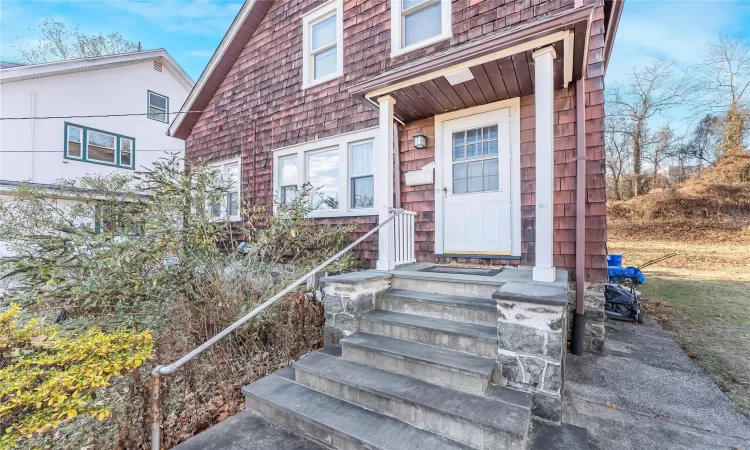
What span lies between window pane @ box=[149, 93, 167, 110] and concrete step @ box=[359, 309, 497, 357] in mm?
13033

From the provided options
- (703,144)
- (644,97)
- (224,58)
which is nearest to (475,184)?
(224,58)

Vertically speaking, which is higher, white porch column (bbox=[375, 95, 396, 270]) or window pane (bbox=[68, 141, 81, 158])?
window pane (bbox=[68, 141, 81, 158])

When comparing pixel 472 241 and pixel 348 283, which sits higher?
pixel 472 241

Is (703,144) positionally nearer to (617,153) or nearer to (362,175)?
(617,153)

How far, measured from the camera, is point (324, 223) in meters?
5.73

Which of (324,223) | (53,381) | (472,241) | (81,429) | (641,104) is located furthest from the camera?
(641,104)

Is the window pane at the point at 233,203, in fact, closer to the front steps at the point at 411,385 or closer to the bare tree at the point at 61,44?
the front steps at the point at 411,385

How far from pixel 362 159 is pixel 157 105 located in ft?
35.2

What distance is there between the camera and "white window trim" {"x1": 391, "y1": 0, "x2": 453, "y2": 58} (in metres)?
4.56

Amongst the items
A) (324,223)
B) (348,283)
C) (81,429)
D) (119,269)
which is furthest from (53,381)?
(324,223)

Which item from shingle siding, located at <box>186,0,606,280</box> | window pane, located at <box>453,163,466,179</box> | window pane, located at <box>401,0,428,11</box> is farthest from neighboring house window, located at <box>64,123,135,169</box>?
window pane, located at <box>453,163,466,179</box>

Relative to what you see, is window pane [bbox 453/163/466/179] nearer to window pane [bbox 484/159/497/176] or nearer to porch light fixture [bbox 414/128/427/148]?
window pane [bbox 484/159/497/176]

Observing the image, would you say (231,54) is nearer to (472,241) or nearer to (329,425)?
(472,241)

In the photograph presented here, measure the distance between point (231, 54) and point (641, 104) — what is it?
1818cm
